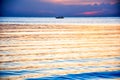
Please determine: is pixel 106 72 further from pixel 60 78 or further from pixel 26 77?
pixel 26 77

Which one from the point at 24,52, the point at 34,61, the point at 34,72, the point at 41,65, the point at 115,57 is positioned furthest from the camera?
the point at 24,52

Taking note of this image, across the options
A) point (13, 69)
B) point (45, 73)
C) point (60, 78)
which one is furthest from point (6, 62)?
point (60, 78)

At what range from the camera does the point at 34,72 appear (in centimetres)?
486

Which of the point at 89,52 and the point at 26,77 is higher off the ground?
the point at 89,52

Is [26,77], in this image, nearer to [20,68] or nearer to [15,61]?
[20,68]

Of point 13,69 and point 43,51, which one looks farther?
point 43,51

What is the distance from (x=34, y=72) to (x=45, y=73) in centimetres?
18

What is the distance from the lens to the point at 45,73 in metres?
4.80

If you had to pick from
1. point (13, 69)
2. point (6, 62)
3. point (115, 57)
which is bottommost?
point (13, 69)

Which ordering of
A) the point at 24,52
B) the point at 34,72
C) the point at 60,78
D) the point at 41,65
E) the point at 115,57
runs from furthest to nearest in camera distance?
the point at 24,52 → the point at 115,57 → the point at 41,65 → the point at 34,72 → the point at 60,78

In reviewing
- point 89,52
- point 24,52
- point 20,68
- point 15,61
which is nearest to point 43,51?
point 24,52

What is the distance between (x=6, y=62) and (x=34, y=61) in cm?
50

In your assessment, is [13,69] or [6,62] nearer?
[13,69]

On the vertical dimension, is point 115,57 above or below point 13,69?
above
